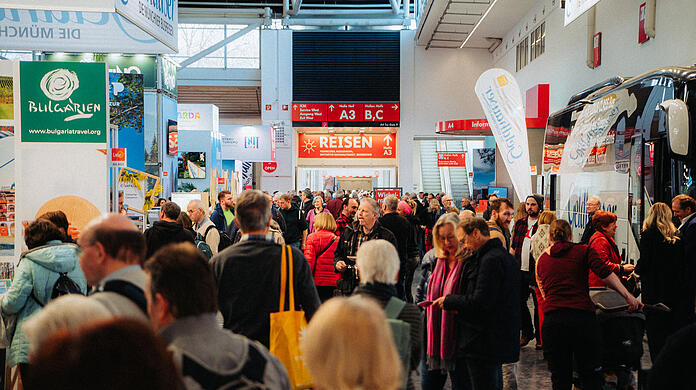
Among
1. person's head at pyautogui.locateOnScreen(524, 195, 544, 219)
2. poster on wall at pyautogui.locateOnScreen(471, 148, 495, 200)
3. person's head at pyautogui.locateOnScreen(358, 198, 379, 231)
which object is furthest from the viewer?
poster on wall at pyautogui.locateOnScreen(471, 148, 495, 200)

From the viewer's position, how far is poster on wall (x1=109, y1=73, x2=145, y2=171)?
55.8ft

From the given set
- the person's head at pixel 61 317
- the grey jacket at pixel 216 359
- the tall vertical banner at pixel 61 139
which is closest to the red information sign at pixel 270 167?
the tall vertical banner at pixel 61 139

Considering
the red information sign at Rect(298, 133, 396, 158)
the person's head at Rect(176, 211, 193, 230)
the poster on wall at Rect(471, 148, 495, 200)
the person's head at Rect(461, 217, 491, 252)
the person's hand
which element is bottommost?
the person's hand

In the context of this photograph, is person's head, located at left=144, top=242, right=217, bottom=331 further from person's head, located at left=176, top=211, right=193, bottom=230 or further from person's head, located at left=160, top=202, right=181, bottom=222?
person's head, located at left=176, top=211, right=193, bottom=230

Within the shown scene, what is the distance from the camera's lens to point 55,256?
4.14 metres

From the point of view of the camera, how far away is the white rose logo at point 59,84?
6137mm

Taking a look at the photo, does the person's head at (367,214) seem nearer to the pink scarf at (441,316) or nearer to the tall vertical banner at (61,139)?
the pink scarf at (441,316)

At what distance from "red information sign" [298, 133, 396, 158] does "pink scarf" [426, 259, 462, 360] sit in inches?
958

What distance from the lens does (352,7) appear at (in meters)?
28.5

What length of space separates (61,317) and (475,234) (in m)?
2.98

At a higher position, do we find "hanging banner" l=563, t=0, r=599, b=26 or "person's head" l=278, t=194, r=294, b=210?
"hanging banner" l=563, t=0, r=599, b=26

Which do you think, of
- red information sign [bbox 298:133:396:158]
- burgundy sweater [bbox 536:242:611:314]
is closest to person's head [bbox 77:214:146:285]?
burgundy sweater [bbox 536:242:611:314]

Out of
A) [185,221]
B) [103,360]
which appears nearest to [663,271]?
[185,221]

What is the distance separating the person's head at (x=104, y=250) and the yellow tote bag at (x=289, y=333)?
0.82 m
